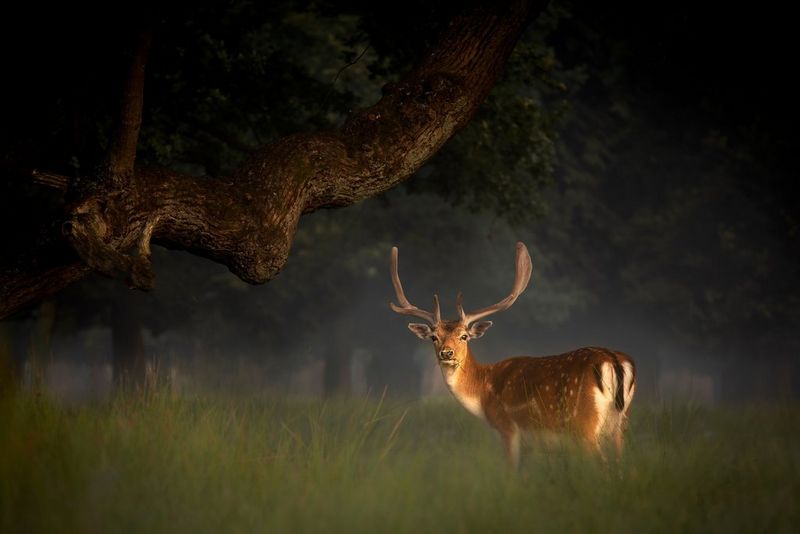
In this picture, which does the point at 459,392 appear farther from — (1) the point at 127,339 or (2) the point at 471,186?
(1) the point at 127,339

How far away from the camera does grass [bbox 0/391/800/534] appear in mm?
5121

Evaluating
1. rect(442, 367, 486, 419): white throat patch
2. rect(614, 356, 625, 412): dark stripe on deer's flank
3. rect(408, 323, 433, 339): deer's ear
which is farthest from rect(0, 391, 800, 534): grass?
rect(408, 323, 433, 339): deer's ear

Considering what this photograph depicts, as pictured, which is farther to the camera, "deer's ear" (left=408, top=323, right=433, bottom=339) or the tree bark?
"deer's ear" (left=408, top=323, right=433, bottom=339)

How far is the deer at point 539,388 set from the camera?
796 centimetres

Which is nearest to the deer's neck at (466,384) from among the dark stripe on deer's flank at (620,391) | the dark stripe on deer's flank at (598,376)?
the dark stripe on deer's flank at (598,376)

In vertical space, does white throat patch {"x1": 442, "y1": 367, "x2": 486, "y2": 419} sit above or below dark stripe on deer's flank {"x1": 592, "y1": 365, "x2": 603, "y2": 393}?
above

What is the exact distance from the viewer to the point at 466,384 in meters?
9.16

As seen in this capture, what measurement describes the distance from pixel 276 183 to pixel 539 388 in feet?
9.91

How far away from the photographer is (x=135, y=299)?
21000 millimetres

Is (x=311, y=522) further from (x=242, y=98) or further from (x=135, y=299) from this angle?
(x=135, y=299)

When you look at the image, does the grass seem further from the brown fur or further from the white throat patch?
the white throat patch

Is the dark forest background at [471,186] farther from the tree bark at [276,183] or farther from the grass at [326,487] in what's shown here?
the grass at [326,487]

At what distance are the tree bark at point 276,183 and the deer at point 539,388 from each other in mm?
1619

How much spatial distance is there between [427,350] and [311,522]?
32.6 m
